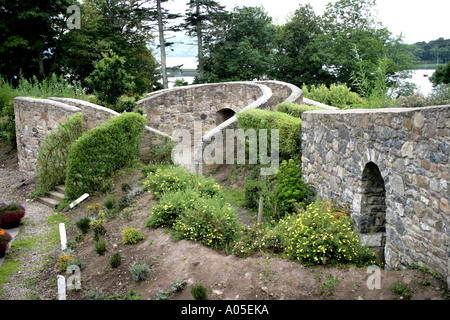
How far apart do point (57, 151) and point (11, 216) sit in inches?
85.5

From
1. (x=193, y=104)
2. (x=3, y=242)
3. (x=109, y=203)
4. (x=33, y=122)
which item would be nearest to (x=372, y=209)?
(x=109, y=203)

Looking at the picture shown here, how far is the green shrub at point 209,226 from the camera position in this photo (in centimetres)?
602

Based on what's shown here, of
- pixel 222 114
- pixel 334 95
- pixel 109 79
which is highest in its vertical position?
pixel 109 79

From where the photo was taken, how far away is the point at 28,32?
20.9 metres

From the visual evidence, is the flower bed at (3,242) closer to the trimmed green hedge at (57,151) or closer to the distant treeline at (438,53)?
the trimmed green hedge at (57,151)

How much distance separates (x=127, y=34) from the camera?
83.6 ft

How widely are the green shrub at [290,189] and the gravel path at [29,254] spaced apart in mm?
4299

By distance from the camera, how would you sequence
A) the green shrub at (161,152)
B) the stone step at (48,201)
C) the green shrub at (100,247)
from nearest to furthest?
the green shrub at (100,247) < the stone step at (48,201) < the green shrub at (161,152)

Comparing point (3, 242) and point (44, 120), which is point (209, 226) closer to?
point (3, 242)

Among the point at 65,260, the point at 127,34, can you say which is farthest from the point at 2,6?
the point at 65,260

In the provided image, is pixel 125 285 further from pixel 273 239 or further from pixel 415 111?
pixel 415 111

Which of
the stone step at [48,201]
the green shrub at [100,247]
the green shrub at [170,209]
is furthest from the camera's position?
the stone step at [48,201]

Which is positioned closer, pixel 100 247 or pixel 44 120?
pixel 100 247

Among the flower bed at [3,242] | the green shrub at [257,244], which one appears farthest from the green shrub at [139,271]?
the flower bed at [3,242]
